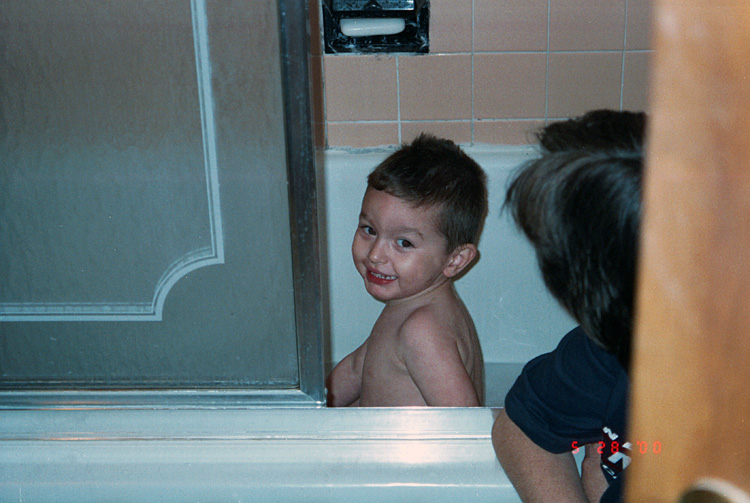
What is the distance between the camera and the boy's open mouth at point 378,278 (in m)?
1.09

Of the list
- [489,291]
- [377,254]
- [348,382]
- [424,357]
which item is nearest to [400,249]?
[377,254]

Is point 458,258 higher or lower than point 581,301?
lower

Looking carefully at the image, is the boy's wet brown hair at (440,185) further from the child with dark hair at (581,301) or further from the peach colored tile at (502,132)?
the child with dark hair at (581,301)

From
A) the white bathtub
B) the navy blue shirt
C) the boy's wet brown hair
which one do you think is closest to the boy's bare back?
the boy's wet brown hair

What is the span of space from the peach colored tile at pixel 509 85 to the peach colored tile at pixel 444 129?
0.13 ft

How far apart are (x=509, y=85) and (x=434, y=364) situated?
0.72 m

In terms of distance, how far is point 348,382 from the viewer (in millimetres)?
1186

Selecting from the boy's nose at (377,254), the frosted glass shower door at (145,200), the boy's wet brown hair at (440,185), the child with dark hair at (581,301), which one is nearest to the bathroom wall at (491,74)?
the boy's wet brown hair at (440,185)

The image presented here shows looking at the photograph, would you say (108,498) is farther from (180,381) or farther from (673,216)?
(673,216)

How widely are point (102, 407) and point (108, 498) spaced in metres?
0.10

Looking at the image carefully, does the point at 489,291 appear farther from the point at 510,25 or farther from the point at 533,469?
the point at 533,469

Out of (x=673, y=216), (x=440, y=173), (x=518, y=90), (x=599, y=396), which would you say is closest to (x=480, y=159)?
(x=518, y=90)

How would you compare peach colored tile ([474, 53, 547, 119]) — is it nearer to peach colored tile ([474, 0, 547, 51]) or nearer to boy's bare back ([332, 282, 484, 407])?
peach colored tile ([474, 0, 547, 51])

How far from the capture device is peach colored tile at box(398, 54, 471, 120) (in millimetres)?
1449
